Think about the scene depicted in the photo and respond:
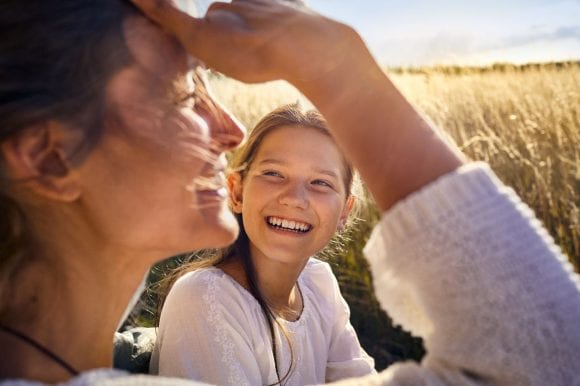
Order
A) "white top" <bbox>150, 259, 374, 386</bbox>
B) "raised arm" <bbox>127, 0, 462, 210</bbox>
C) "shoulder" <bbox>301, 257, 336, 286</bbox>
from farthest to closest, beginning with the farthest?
1. "shoulder" <bbox>301, 257, 336, 286</bbox>
2. "white top" <bbox>150, 259, 374, 386</bbox>
3. "raised arm" <bbox>127, 0, 462, 210</bbox>

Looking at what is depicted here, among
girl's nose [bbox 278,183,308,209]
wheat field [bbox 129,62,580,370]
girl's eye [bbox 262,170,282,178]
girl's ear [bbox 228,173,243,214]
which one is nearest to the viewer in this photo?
girl's nose [bbox 278,183,308,209]

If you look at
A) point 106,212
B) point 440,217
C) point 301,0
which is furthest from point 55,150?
point 440,217

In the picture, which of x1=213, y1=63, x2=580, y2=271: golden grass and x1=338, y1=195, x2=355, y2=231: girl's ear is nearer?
x1=338, y1=195, x2=355, y2=231: girl's ear

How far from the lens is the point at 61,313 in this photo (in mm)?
1198

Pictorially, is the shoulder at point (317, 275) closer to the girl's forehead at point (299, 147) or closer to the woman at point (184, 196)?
the girl's forehead at point (299, 147)

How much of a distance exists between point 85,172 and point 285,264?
5.17 feet

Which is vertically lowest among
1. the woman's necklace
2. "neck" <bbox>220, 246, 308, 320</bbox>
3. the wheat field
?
the wheat field

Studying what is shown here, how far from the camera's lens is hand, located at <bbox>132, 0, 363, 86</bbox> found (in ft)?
3.54

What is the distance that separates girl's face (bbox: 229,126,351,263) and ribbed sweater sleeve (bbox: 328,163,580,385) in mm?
1540

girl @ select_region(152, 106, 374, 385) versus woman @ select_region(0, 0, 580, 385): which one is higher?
woman @ select_region(0, 0, 580, 385)

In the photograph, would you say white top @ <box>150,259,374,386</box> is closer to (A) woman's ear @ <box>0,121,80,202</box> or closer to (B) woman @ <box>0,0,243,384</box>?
(B) woman @ <box>0,0,243,384</box>

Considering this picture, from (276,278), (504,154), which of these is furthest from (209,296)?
(504,154)

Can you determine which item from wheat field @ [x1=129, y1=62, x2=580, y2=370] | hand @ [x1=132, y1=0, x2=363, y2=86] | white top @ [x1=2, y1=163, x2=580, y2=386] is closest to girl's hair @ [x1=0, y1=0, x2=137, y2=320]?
hand @ [x1=132, y1=0, x2=363, y2=86]

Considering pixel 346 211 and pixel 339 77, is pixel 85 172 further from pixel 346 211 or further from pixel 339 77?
pixel 346 211
